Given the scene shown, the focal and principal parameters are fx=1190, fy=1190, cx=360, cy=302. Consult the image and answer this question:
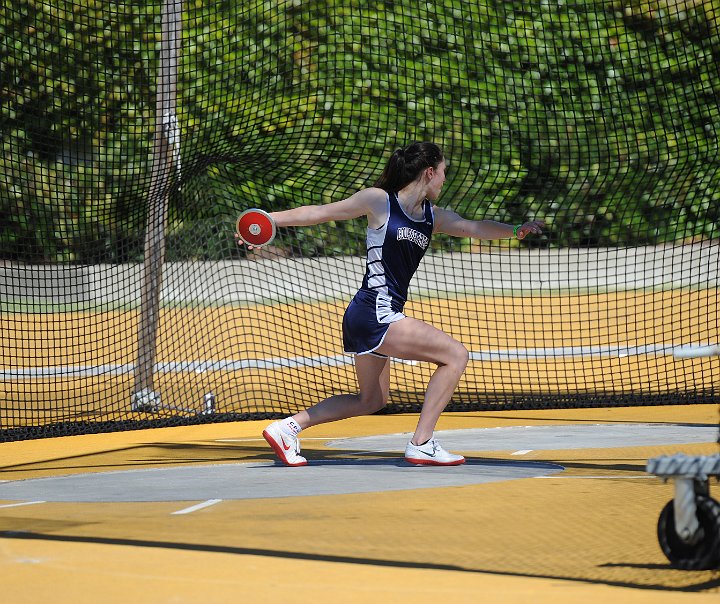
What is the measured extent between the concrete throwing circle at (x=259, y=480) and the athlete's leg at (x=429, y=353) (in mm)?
310

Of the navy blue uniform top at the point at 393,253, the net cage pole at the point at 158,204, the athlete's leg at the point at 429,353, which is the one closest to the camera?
the athlete's leg at the point at 429,353

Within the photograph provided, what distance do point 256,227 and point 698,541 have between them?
9.20 ft

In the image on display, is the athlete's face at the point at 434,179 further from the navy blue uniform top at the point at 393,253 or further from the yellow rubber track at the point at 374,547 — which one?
the yellow rubber track at the point at 374,547

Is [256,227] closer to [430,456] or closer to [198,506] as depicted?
[198,506]

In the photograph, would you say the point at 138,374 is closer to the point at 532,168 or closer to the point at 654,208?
the point at 532,168

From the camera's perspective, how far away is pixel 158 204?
9531 millimetres

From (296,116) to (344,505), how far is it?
18.1 ft

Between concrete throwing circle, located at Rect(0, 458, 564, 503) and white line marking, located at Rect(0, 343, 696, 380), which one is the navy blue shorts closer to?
concrete throwing circle, located at Rect(0, 458, 564, 503)

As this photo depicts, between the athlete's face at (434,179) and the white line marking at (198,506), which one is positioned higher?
the athlete's face at (434,179)

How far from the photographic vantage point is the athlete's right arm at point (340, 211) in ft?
19.9

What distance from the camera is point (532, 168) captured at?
11.4 metres

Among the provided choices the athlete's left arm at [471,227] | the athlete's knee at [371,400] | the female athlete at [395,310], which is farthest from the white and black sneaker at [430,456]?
the athlete's left arm at [471,227]

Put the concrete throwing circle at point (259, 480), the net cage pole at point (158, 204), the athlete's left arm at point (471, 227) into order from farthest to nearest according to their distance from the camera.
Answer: the net cage pole at point (158, 204) → the athlete's left arm at point (471, 227) → the concrete throwing circle at point (259, 480)

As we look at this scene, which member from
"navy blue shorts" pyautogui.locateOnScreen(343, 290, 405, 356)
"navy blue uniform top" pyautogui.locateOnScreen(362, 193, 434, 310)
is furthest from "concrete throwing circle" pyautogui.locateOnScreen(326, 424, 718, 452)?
"navy blue uniform top" pyautogui.locateOnScreen(362, 193, 434, 310)
